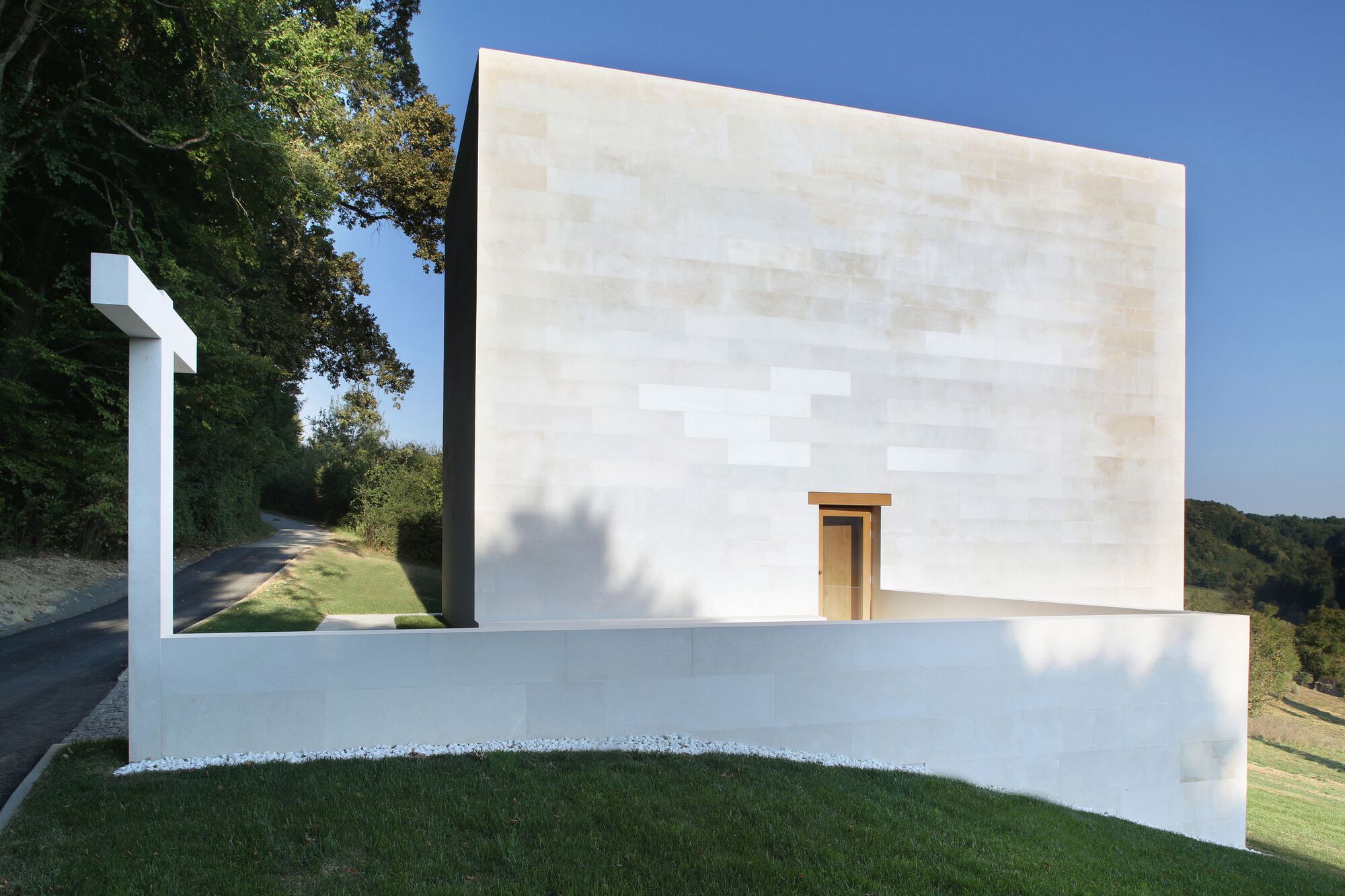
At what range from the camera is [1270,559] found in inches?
1871

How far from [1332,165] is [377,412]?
1522 inches

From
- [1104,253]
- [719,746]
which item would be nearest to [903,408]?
[1104,253]

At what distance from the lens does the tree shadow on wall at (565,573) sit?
8.20 m

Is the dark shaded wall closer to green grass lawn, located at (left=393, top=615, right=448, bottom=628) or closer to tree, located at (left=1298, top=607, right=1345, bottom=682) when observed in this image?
green grass lawn, located at (left=393, top=615, right=448, bottom=628)

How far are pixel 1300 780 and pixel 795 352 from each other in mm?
19282

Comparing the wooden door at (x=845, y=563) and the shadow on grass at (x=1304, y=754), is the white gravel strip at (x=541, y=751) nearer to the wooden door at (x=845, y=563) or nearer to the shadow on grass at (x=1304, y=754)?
the wooden door at (x=845, y=563)

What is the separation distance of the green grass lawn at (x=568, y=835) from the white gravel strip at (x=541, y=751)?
184 millimetres

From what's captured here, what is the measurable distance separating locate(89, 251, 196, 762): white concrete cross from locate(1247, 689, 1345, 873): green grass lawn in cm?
1038

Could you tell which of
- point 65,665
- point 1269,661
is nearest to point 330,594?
point 65,665

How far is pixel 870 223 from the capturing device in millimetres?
9812

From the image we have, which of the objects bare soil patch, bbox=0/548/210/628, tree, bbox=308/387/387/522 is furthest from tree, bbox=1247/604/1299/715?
bare soil patch, bbox=0/548/210/628

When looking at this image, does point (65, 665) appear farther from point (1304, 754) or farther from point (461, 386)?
point (1304, 754)

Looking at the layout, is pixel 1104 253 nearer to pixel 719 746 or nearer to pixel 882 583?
pixel 882 583

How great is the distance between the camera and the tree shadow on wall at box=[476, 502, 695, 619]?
26.9ft
